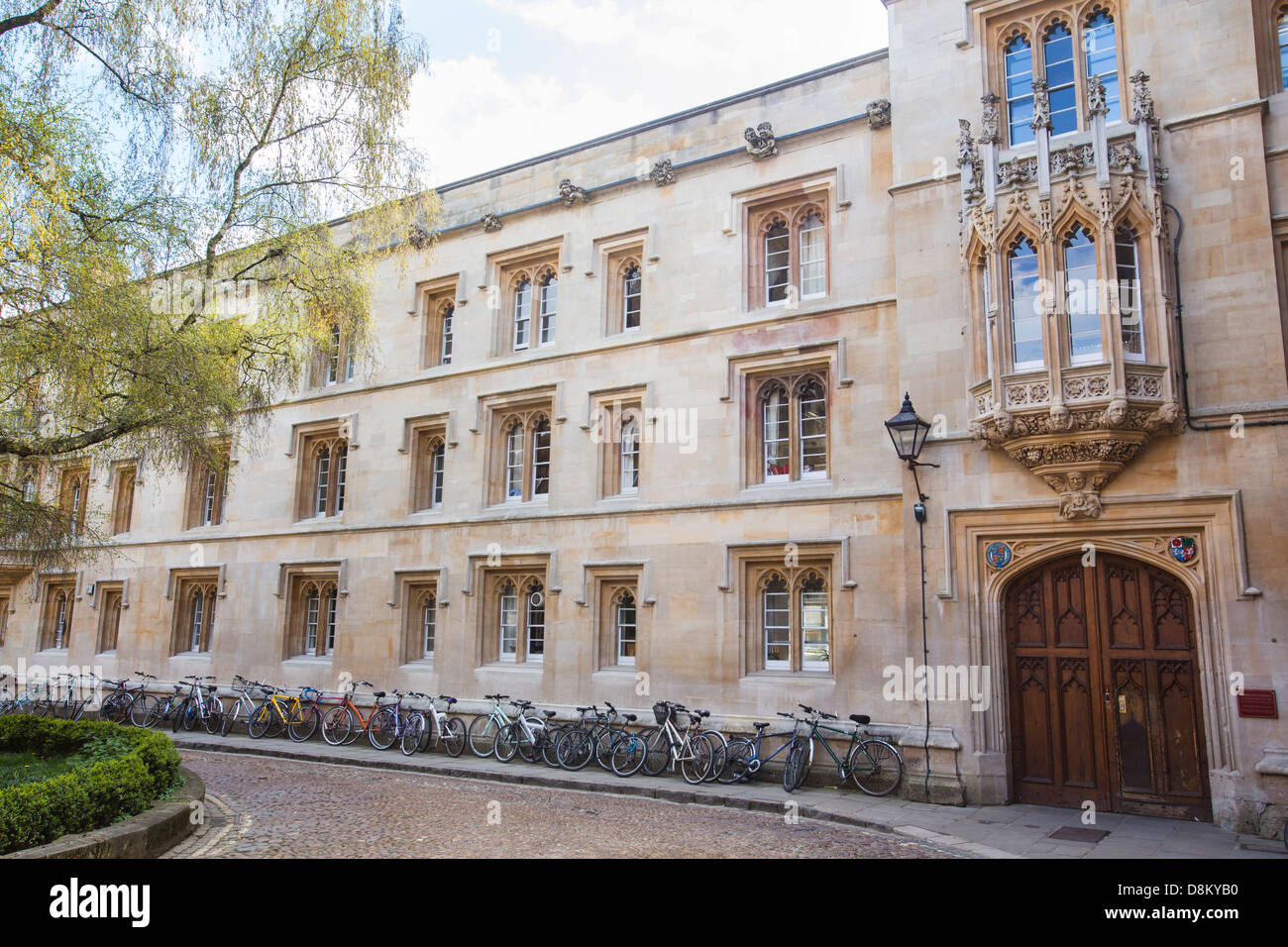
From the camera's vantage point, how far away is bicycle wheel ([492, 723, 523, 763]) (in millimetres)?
15703

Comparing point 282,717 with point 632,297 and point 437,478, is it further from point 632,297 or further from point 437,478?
point 632,297

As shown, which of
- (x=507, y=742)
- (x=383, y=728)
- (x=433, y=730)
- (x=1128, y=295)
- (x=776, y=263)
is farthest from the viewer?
(x=383, y=728)

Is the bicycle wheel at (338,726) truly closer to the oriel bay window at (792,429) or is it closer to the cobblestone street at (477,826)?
the cobblestone street at (477,826)

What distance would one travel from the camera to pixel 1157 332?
11.2 metres

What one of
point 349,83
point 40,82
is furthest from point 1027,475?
point 40,82

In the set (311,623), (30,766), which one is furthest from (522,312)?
(30,766)

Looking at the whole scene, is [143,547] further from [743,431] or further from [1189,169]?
[1189,169]

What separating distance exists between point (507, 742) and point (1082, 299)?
11.1m

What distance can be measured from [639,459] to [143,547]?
1462 centimetres

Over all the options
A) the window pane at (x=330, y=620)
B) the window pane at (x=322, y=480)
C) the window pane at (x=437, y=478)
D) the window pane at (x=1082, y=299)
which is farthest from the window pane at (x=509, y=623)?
the window pane at (x=1082, y=299)

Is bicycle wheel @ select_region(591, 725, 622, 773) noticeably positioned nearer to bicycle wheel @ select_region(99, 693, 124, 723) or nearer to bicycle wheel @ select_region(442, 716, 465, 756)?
bicycle wheel @ select_region(442, 716, 465, 756)

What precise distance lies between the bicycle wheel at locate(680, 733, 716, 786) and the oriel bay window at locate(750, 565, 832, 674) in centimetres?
148

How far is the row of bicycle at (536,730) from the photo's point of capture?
42.7 feet

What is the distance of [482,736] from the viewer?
1645 cm
